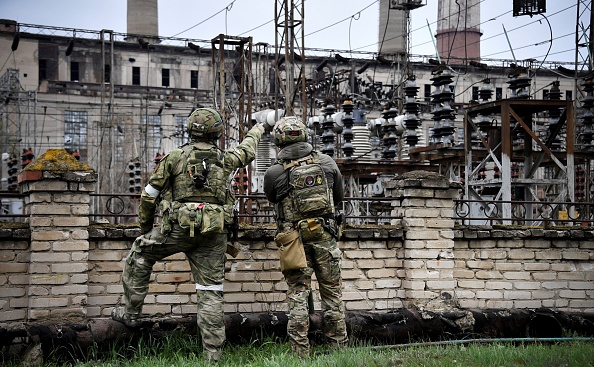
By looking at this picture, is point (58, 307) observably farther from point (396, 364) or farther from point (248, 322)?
point (396, 364)

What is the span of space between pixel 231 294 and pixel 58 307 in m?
1.83

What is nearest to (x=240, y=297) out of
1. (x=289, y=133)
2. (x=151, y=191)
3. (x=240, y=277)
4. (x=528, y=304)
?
(x=240, y=277)

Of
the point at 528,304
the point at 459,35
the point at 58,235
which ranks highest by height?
the point at 459,35

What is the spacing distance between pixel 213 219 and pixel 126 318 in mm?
1308

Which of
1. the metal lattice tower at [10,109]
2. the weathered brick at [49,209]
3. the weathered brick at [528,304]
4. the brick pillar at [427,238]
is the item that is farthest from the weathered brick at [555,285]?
the metal lattice tower at [10,109]

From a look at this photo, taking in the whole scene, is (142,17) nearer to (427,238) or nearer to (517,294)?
(427,238)

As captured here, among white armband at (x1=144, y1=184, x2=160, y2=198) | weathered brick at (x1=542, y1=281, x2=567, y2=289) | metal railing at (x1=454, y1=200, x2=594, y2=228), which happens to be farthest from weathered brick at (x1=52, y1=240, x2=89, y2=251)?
weathered brick at (x1=542, y1=281, x2=567, y2=289)

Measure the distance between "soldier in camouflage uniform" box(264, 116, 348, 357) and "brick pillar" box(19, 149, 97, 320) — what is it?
1982 mm

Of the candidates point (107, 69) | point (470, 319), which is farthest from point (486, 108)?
point (107, 69)

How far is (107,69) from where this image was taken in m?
54.8

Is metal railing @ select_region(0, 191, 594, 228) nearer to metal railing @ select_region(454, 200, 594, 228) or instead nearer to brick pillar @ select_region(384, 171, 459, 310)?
metal railing @ select_region(454, 200, 594, 228)

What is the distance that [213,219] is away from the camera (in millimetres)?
7016

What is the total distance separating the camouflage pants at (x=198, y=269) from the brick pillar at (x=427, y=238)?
8.99ft

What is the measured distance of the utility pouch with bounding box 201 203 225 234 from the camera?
6965 mm
